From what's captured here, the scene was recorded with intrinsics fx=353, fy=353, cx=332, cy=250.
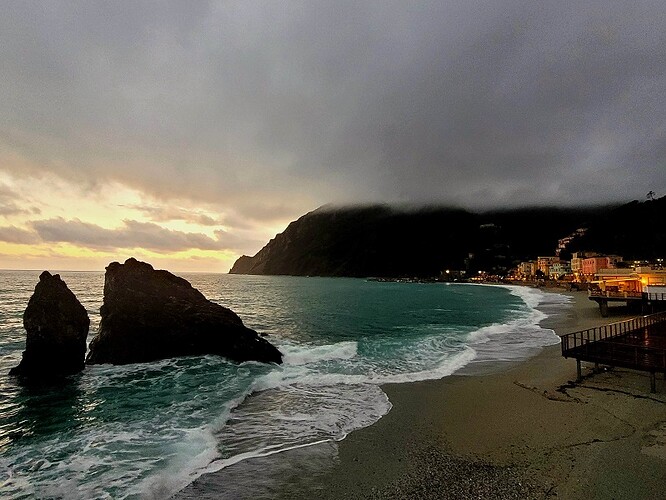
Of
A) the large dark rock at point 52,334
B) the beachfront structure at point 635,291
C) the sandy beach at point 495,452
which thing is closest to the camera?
the sandy beach at point 495,452

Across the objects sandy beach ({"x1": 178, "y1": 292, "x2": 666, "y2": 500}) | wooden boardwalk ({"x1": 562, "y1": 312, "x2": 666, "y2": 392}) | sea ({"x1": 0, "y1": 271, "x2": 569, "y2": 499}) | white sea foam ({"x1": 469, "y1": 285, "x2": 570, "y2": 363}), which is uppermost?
wooden boardwalk ({"x1": 562, "y1": 312, "x2": 666, "y2": 392})

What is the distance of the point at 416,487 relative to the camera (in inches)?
359

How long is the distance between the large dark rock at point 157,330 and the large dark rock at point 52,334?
7.64 ft

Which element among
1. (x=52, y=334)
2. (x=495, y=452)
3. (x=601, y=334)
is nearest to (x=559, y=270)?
(x=601, y=334)

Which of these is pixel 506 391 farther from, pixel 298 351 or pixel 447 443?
pixel 298 351

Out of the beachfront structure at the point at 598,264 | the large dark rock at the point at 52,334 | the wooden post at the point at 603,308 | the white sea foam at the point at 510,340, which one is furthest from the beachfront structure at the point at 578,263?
the large dark rock at the point at 52,334

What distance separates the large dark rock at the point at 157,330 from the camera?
79.7 ft

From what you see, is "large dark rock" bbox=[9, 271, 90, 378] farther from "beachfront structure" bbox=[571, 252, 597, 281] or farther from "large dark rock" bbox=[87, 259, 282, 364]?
"beachfront structure" bbox=[571, 252, 597, 281]

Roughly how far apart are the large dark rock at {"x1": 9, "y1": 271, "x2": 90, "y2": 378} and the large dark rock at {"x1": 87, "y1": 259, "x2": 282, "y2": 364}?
2.33 meters

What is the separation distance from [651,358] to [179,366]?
25.8 meters

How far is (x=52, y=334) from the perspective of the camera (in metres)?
21.2

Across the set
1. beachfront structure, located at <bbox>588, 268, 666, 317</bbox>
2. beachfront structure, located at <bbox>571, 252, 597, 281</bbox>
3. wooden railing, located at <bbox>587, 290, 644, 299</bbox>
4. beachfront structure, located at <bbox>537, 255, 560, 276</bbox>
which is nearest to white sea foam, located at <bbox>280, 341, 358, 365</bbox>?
beachfront structure, located at <bbox>588, 268, 666, 317</bbox>

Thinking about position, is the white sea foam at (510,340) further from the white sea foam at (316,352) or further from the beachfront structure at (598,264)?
the beachfront structure at (598,264)

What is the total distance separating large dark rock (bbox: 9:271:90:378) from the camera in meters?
20.7
